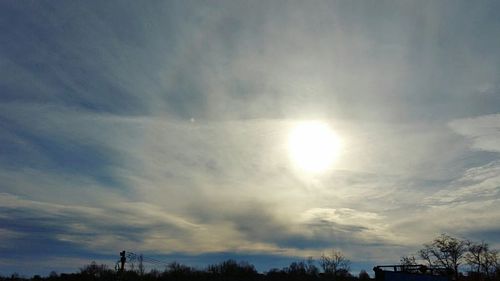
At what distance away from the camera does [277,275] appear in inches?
6452

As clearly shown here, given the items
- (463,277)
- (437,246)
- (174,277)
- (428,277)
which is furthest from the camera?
(174,277)

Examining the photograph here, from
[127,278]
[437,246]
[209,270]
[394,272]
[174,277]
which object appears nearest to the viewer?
[394,272]

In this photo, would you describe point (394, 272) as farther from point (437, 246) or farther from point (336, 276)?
point (336, 276)

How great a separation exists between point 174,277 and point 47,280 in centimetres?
4067

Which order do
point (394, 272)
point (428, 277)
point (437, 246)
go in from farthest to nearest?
point (437, 246) < point (428, 277) < point (394, 272)

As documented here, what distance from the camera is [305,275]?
16225 cm

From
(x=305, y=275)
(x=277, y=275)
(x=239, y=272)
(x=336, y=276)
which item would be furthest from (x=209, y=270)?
(x=336, y=276)

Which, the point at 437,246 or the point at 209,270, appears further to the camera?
the point at 209,270

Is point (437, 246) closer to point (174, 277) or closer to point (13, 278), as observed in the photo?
point (174, 277)

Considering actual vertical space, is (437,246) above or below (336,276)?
above

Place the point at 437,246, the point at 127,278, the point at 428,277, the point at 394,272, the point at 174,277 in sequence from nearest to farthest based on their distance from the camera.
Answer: the point at 394,272 < the point at 428,277 < the point at 437,246 < the point at 127,278 < the point at 174,277

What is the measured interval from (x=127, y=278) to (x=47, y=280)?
26.4 m

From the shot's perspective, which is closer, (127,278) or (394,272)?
(394,272)

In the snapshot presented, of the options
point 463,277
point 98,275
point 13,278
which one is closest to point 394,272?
point 463,277
